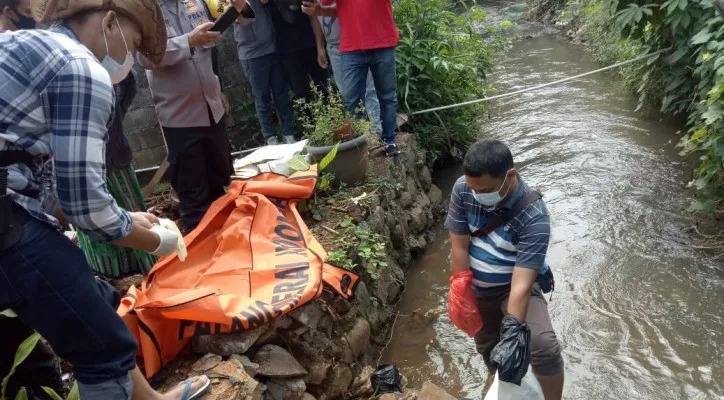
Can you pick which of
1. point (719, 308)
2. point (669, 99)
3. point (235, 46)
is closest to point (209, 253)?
point (235, 46)

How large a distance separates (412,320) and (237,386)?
1914mm

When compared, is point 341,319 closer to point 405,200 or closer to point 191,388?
point 191,388

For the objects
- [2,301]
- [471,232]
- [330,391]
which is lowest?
[330,391]

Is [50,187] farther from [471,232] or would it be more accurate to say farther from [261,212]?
[471,232]

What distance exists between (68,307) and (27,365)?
2.95 feet

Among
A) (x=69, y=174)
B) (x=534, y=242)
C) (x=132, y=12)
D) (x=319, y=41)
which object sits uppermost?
(x=132, y=12)

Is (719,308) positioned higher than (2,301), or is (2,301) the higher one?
(2,301)

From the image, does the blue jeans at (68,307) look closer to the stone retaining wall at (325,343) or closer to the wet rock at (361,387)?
the stone retaining wall at (325,343)

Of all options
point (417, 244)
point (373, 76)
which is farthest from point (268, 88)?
point (417, 244)

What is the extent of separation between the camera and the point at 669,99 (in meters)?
6.27

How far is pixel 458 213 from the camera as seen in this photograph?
2.83 meters

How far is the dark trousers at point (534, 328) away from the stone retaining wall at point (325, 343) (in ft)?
2.04

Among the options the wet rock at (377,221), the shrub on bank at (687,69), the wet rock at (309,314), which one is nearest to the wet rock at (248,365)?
the wet rock at (309,314)

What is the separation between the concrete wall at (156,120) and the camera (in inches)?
206
